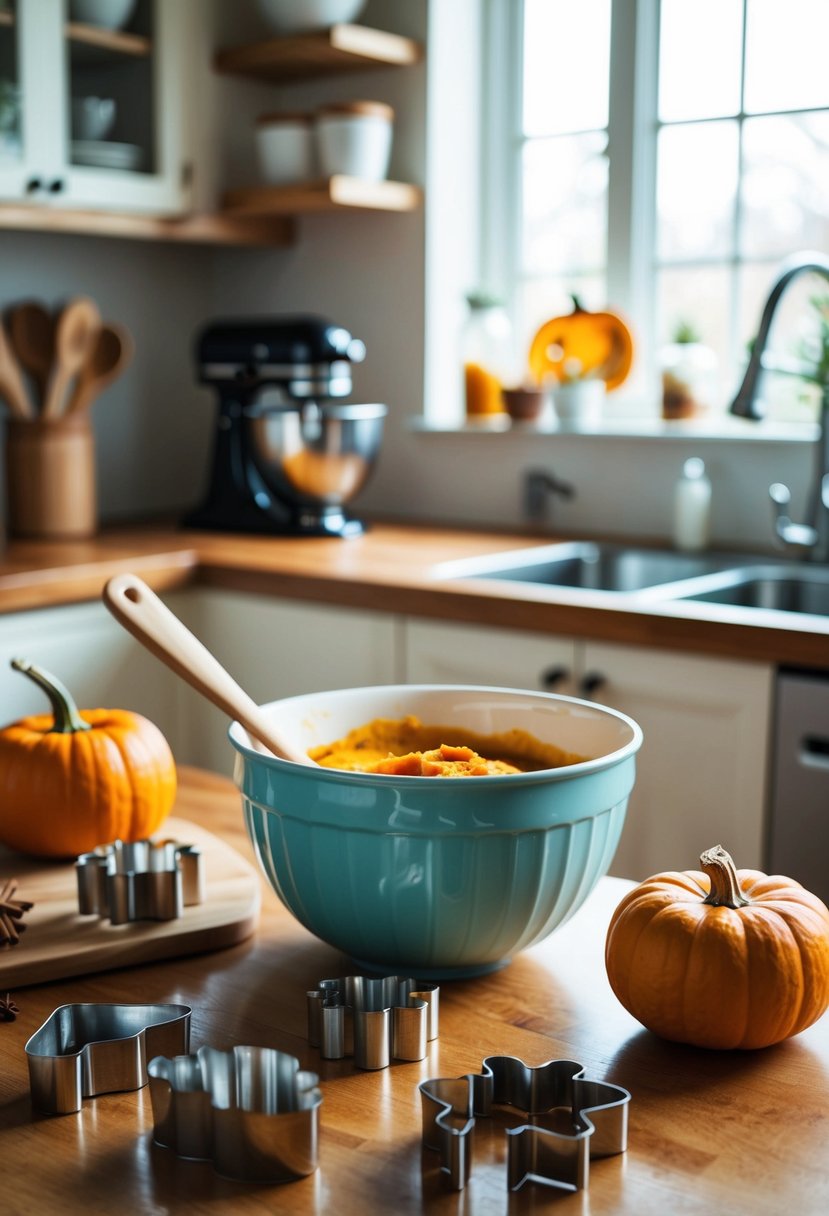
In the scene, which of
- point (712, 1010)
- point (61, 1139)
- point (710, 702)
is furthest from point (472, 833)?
point (710, 702)

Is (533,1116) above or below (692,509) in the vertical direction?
below

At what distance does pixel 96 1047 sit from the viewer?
2.47 ft

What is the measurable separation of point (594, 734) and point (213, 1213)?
0.44m

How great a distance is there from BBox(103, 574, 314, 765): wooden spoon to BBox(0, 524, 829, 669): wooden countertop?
1078 millimetres

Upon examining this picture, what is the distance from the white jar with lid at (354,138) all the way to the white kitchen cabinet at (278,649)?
37.0 inches

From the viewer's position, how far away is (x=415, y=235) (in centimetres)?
296

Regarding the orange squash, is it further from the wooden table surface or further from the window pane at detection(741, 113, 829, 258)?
the wooden table surface

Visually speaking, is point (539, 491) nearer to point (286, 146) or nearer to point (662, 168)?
point (662, 168)

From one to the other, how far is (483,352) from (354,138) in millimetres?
504

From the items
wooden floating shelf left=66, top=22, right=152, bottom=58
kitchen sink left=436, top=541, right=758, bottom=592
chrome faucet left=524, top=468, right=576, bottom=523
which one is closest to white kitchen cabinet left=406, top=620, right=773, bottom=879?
kitchen sink left=436, top=541, right=758, bottom=592

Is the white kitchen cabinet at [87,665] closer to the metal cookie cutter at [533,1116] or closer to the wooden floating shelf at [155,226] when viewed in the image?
the wooden floating shelf at [155,226]

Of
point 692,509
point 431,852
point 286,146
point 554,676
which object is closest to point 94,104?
point 286,146

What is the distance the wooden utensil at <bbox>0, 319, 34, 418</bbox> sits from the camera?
2758 mm

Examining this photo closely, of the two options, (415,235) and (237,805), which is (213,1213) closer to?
(237,805)
